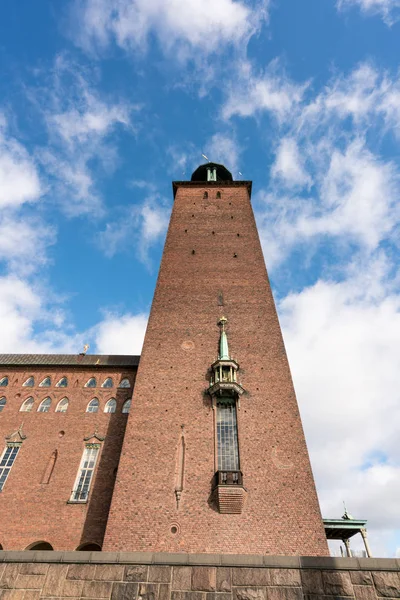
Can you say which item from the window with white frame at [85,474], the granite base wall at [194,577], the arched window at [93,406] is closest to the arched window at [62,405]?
the arched window at [93,406]

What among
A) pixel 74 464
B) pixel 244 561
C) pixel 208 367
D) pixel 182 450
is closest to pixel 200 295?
pixel 208 367

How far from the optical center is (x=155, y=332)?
2075 cm

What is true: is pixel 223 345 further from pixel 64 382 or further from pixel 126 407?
pixel 64 382

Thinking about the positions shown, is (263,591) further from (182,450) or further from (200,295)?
(200,295)

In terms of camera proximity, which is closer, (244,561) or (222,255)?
(244,561)

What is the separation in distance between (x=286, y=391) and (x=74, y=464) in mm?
11631

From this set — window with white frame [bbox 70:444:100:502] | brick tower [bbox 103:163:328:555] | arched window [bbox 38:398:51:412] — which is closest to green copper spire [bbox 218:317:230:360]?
brick tower [bbox 103:163:328:555]

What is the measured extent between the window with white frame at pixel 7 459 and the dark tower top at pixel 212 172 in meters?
27.5

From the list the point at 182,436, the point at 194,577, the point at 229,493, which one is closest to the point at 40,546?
the point at 182,436

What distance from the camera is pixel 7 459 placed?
19.7 m

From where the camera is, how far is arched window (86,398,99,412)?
21.3 m

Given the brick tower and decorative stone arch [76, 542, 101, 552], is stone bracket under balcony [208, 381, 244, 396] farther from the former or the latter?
decorative stone arch [76, 542, 101, 552]

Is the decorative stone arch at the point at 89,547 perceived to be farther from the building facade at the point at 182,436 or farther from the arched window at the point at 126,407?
the arched window at the point at 126,407

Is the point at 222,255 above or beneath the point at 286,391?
above
